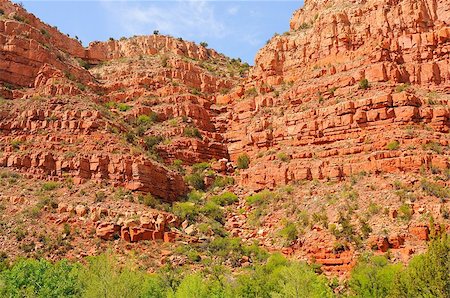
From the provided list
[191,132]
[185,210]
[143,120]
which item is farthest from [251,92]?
[185,210]

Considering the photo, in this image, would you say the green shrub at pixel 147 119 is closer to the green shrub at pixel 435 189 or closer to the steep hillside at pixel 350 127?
the steep hillside at pixel 350 127

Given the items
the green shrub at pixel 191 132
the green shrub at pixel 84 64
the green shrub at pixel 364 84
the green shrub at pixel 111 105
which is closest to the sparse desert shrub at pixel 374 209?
the green shrub at pixel 364 84

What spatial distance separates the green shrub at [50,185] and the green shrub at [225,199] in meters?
13.2

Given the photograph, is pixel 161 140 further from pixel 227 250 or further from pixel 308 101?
pixel 227 250

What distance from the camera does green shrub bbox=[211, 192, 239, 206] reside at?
4856cm

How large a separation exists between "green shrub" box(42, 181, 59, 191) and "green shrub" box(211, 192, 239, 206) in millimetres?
13236

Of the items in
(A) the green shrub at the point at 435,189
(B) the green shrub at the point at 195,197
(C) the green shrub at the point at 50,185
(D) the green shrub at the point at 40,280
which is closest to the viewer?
(D) the green shrub at the point at 40,280

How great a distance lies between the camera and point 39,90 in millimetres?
52281

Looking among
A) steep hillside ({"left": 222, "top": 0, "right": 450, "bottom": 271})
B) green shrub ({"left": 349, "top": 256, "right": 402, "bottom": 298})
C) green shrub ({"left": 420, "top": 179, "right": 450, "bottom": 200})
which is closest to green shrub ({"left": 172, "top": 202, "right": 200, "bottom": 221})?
steep hillside ({"left": 222, "top": 0, "right": 450, "bottom": 271})

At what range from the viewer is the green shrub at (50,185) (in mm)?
42156

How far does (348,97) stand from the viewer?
49.0m

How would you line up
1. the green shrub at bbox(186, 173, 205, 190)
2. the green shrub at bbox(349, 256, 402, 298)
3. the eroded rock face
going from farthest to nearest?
the green shrub at bbox(186, 173, 205, 190), the eroded rock face, the green shrub at bbox(349, 256, 402, 298)

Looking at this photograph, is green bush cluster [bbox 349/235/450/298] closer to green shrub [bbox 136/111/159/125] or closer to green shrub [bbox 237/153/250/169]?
green shrub [bbox 237/153/250/169]

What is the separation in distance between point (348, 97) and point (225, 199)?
1375 centimetres
